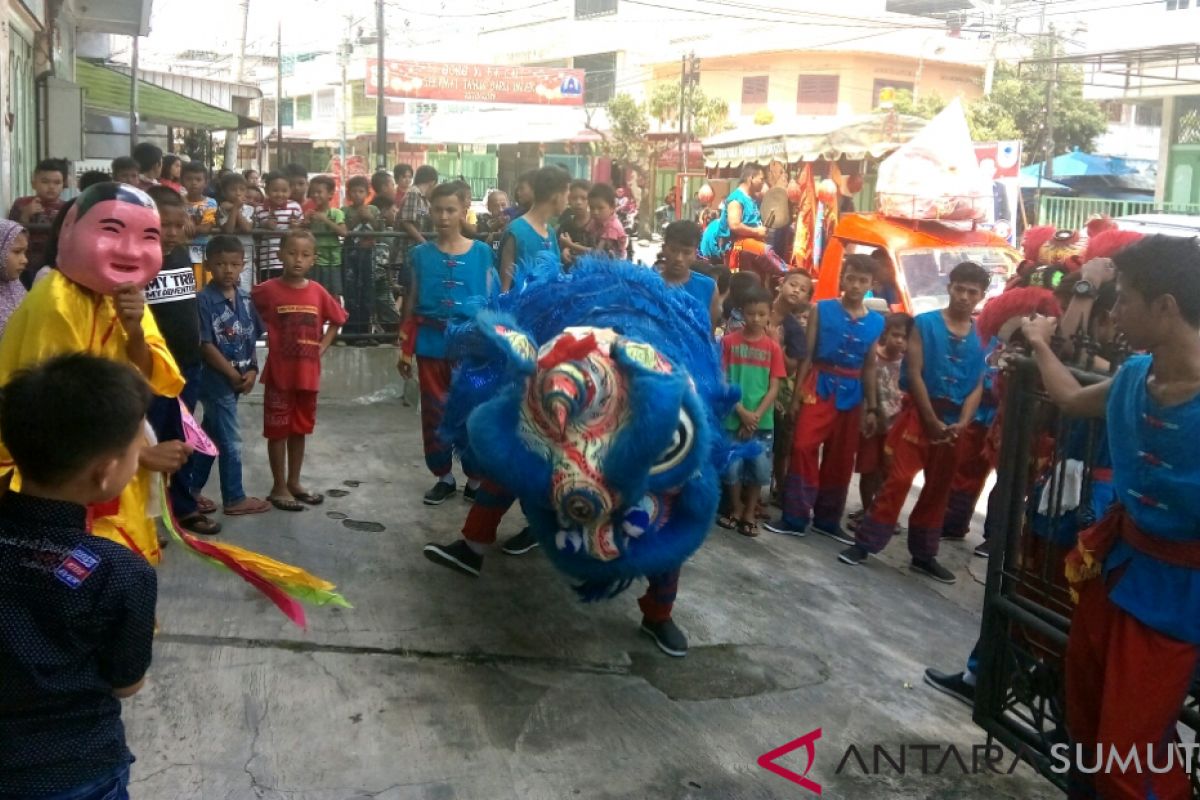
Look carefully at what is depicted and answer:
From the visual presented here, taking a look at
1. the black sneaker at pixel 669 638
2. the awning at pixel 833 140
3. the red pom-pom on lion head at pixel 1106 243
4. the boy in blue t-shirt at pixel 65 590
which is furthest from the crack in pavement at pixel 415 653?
the awning at pixel 833 140

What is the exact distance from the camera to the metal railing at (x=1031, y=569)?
10.3 feet

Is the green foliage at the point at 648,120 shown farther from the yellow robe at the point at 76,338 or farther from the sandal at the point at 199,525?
the yellow robe at the point at 76,338

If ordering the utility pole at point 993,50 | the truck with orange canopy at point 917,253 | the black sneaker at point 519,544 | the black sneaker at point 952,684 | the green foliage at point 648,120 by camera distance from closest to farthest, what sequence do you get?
the black sneaker at point 952,684 < the black sneaker at point 519,544 < the truck with orange canopy at point 917,253 < the utility pole at point 993,50 < the green foliage at point 648,120

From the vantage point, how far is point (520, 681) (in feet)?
12.6

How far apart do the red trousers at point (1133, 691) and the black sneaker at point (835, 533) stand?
3.22 meters

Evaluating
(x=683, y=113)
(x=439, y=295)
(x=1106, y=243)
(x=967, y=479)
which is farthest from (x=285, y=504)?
(x=683, y=113)

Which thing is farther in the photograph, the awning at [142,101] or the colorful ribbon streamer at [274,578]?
the awning at [142,101]

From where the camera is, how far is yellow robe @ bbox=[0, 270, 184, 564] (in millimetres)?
2955

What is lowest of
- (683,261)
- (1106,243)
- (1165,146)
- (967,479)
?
(967,479)

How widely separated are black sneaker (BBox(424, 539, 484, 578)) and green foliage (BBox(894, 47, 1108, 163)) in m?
23.5

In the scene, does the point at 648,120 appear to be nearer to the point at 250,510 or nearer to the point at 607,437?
the point at 250,510

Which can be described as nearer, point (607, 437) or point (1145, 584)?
point (1145, 584)

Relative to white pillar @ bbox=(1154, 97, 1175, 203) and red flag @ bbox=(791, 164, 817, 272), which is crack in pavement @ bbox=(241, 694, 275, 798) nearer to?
red flag @ bbox=(791, 164, 817, 272)

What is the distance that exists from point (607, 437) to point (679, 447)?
0.92 feet
